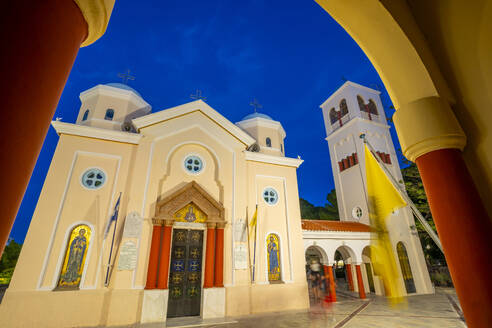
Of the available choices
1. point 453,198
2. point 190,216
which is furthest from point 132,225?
point 453,198

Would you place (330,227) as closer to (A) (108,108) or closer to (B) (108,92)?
(A) (108,108)

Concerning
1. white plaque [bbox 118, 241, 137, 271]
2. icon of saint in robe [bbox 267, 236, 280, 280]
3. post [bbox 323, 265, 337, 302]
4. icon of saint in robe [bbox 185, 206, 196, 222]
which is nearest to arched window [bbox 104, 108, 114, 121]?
icon of saint in robe [bbox 185, 206, 196, 222]

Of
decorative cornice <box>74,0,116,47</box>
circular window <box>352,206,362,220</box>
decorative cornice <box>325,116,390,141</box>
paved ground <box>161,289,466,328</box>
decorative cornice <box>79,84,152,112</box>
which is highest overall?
decorative cornice <box>325,116,390,141</box>

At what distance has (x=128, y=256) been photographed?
884 cm

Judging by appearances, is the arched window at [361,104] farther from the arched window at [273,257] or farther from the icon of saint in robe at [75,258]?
the icon of saint in robe at [75,258]

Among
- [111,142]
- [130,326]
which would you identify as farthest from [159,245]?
[111,142]

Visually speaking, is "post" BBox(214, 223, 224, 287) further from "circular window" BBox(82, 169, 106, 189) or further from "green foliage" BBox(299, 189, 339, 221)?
"green foliage" BBox(299, 189, 339, 221)

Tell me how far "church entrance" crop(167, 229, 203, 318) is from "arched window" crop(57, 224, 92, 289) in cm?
312

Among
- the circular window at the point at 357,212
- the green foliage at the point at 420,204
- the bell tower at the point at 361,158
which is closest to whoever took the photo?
the green foliage at the point at 420,204

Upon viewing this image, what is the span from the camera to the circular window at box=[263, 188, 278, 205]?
40.4ft

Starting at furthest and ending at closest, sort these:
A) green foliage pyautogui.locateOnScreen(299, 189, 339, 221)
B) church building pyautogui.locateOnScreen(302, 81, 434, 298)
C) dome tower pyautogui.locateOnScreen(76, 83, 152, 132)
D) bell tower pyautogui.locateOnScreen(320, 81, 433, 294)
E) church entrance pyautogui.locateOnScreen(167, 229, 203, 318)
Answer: green foliage pyautogui.locateOnScreen(299, 189, 339, 221), bell tower pyautogui.locateOnScreen(320, 81, 433, 294), church building pyautogui.locateOnScreen(302, 81, 434, 298), dome tower pyautogui.locateOnScreen(76, 83, 152, 132), church entrance pyautogui.locateOnScreen(167, 229, 203, 318)

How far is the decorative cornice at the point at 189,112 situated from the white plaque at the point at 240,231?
4.13 metres

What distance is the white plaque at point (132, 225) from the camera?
912cm

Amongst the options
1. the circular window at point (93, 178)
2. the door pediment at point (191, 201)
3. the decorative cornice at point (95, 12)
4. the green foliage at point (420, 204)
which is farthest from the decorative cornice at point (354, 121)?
the decorative cornice at point (95, 12)
